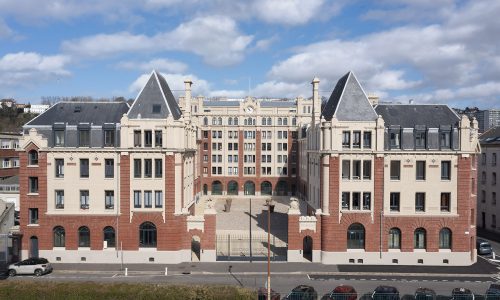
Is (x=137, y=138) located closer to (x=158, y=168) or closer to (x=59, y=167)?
(x=158, y=168)

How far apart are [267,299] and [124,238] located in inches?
762

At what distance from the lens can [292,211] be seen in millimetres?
44125

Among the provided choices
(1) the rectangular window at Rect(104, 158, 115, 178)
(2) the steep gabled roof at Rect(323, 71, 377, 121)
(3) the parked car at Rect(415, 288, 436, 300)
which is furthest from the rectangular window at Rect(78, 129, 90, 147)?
(3) the parked car at Rect(415, 288, 436, 300)

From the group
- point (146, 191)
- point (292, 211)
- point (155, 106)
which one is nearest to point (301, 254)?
point (292, 211)

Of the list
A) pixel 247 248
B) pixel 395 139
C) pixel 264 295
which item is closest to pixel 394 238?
pixel 395 139

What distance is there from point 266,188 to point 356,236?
186 feet

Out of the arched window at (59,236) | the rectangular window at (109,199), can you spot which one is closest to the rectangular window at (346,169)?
the rectangular window at (109,199)

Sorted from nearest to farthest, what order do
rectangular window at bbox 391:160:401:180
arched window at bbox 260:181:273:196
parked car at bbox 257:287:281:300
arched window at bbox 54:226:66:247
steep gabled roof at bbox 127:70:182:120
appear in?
parked car at bbox 257:287:281:300 < rectangular window at bbox 391:160:401:180 < arched window at bbox 54:226:66:247 < steep gabled roof at bbox 127:70:182:120 < arched window at bbox 260:181:273:196

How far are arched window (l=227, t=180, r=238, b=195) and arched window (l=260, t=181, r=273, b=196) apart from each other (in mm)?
6045

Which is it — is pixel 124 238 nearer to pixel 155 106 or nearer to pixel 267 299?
pixel 155 106

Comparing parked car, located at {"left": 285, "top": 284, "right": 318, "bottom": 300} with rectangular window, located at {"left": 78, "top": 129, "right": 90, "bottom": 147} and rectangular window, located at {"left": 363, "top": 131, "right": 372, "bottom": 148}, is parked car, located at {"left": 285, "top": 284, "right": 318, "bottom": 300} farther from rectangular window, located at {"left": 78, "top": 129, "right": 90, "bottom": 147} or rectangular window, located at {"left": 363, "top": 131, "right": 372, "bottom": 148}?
rectangular window, located at {"left": 78, "top": 129, "right": 90, "bottom": 147}

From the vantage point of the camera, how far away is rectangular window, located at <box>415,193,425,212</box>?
4378cm

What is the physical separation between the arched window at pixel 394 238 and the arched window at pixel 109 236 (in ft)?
94.6

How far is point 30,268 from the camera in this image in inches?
1567
